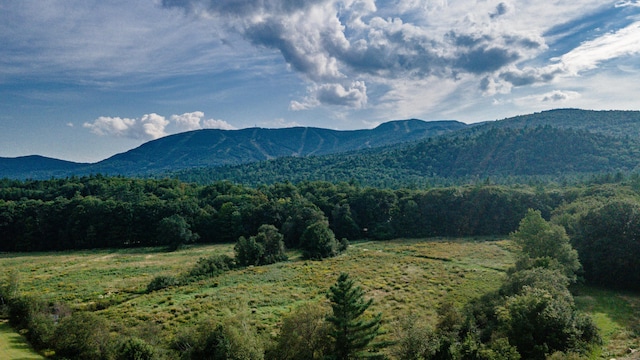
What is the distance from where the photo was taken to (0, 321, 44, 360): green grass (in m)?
23.8

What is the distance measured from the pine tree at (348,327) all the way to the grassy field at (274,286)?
5.15 metres

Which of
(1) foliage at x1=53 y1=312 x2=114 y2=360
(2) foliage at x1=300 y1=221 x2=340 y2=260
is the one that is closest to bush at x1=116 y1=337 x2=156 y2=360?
(1) foliage at x1=53 y1=312 x2=114 y2=360

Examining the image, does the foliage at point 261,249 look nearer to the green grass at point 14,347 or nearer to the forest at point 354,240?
the forest at point 354,240

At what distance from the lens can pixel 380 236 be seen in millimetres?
79500

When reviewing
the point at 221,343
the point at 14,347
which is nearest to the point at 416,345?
the point at 221,343

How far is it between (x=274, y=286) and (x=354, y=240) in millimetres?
40493

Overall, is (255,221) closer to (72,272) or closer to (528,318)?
(72,272)

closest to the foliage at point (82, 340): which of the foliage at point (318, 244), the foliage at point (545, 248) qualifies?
the foliage at point (545, 248)

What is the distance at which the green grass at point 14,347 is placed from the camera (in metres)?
23.8

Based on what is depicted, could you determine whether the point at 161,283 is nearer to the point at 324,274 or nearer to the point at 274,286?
the point at 274,286

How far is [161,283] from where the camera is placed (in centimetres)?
4394

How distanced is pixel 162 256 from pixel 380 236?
46028mm

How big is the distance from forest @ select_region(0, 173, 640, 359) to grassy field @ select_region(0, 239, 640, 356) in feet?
11.2

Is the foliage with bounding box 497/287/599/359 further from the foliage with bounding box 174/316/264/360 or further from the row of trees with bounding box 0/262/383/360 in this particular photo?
the foliage with bounding box 174/316/264/360
